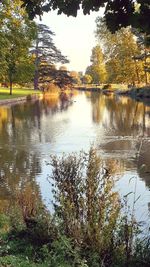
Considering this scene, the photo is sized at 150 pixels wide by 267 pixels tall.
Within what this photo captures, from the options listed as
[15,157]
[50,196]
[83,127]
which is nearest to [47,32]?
[83,127]

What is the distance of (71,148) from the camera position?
582 inches

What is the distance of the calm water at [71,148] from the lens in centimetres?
947

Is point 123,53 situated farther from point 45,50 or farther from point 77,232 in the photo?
point 77,232

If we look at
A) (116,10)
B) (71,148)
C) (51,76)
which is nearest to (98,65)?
(51,76)

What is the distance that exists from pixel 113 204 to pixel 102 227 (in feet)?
1.09

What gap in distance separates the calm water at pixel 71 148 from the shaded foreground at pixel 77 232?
498 mm

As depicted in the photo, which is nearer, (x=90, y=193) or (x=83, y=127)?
(x=90, y=193)

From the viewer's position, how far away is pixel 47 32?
75.9 m

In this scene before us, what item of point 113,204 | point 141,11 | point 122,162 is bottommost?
point 122,162

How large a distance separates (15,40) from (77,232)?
39.7 m

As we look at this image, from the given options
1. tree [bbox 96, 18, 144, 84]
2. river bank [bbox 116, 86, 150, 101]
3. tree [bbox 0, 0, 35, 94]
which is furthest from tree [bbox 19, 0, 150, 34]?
tree [bbox 96, 18, 144, 84]

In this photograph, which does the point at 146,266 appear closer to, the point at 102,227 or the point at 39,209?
the point at 102,227

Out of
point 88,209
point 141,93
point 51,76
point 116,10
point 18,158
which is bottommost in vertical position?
point 18,158

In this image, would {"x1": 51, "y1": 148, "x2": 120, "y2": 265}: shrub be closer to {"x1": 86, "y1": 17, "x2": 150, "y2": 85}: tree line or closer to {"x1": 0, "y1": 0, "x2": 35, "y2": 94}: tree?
{"x1": 0, "y1": 0, "x2": 35, "y2": 94}: tree
